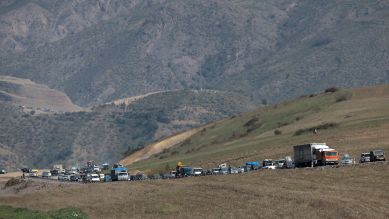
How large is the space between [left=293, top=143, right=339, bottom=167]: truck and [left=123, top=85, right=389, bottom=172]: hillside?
613 centimetres

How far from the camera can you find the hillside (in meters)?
112

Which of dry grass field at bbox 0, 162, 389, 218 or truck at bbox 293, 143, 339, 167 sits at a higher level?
truck at bbox 293, 143, 339, 167

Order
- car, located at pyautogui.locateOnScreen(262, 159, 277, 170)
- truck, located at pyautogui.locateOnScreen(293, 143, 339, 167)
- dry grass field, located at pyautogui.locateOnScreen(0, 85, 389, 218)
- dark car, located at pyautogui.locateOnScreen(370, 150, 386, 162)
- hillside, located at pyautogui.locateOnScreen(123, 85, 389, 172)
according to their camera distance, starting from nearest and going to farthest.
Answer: dry grass field, located at pyautogui.locateOnScreen(0, 85, 389, 218)
dark car, located at pyautogui.locateOnScreen(370, 150, 386, 162)
truck, located at pyautogui.locateOnScreen(293, 143, 339, 167)
car, located at pyautogui.locateOnScreen(262, 159, 277, 170)
hillside, located at pyautogui.locateOnScreen(123, 85, 389, 172)

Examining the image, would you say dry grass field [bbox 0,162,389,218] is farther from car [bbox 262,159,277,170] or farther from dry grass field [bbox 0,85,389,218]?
car [bbox 262,159,277,170]

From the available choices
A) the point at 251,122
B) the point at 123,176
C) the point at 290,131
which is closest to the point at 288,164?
the point at 123,176

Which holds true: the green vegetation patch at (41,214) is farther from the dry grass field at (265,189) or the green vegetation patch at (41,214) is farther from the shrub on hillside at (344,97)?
the shrub on hillside at (344,97)

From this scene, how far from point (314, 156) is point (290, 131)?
48448 millimetres

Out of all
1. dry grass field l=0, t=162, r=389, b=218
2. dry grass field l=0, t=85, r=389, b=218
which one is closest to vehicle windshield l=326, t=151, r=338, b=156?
dry grass field l=0, t=85, r=389, b=218

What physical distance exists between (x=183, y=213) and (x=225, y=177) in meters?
22.8

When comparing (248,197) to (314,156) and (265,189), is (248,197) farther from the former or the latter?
(314,156)

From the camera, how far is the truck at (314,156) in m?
86.2

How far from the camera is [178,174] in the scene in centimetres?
10381

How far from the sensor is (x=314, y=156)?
88.8m

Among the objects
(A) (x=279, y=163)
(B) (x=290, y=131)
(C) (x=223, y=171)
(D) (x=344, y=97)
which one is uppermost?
(D) (x=344, y=97)
